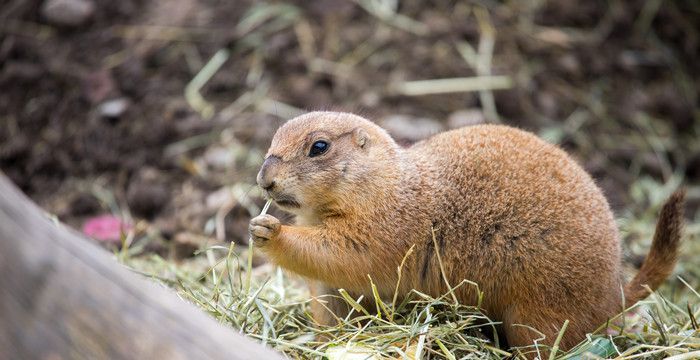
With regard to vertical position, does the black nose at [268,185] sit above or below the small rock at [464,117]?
above

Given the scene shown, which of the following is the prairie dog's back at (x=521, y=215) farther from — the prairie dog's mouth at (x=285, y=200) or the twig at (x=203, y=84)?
the twig at (x=203, y=84)

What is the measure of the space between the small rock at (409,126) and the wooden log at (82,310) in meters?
4.00

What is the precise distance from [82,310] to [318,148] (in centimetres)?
157

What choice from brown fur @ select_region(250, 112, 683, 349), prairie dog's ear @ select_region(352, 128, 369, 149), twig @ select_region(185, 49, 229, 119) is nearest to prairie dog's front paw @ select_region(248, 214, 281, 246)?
brown fur @ select_region(250, 112, 683, 349)

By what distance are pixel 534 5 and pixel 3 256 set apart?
634 centimetres

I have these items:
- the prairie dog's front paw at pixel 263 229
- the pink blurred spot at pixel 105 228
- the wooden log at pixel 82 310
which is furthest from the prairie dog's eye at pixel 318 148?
the pink blurred spot at pixel 105 228

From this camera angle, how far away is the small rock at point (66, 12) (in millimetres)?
7391

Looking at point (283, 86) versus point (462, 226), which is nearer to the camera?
point (462, 226)

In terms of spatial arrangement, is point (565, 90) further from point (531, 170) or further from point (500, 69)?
point (531, 170)

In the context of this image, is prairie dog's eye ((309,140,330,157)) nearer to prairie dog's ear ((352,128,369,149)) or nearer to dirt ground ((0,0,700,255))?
prairie dog's ear ((352,128,369,149))

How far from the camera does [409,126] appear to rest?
673 centimetres

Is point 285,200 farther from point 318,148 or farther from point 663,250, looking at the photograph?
point 663,250

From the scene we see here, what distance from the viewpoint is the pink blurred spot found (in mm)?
5812

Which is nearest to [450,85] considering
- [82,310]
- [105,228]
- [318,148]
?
[105,228]
